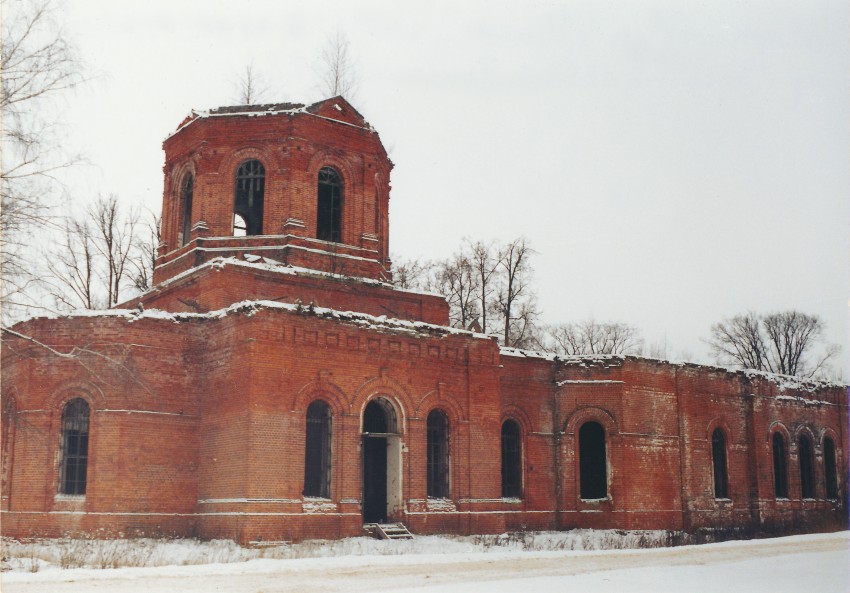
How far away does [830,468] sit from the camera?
99.0ft

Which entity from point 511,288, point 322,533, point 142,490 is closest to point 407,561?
point 322,533

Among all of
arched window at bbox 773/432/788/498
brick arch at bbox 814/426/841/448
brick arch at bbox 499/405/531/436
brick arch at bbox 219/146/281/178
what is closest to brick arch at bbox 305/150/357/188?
brick arch at bbox 219/146/281/178

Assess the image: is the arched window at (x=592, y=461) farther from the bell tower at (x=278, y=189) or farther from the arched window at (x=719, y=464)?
the bell tower at (x=278, y=189)

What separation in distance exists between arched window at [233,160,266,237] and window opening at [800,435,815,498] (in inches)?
736

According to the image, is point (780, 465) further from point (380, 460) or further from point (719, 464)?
point (380, 460)

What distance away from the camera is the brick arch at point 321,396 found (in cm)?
1867

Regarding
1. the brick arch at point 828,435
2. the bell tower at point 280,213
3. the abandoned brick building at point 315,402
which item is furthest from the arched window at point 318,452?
the brick arch at point 828,435

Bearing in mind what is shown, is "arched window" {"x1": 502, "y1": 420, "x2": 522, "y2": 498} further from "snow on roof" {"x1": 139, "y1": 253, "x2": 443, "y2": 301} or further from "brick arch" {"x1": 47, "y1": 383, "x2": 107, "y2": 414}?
"brick arch" {"x1": 47, "y1": 383, "x2": 107, "y2": 414}

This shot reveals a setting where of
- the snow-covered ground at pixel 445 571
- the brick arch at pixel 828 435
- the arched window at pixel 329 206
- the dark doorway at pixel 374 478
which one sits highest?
the arched window at pixel 329 206

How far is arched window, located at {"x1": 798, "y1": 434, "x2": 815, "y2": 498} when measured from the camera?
29066 millimetres

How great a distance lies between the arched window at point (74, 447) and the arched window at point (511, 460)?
10415 millimetres

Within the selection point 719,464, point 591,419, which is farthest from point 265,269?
point 719,464

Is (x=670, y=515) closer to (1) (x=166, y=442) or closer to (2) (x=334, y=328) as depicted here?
(2) (x=334, y=328)

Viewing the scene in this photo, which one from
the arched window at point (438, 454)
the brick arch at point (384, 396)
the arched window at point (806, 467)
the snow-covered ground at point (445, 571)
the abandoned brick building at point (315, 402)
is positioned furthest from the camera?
the arched window at point (806, 467)
